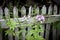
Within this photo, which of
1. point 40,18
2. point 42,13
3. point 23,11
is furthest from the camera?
point 42,13

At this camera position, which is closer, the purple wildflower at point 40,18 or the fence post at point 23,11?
the purple wildflower at point 40,18

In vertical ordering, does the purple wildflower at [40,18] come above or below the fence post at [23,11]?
below

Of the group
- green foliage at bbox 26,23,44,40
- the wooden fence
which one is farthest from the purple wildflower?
the wooden fence

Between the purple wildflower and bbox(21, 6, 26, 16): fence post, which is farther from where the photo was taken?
bbox(21, 6, 26, 16): fence post

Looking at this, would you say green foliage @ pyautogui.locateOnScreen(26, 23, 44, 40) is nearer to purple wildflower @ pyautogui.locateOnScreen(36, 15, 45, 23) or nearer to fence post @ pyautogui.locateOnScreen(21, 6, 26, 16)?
purple wildflower @ pyautogui.locateOnScreen(36, 15, 45, 23)

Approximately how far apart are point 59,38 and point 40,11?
869 millimetres

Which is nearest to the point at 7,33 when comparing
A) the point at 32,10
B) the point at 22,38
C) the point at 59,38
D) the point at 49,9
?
the point at 22,38

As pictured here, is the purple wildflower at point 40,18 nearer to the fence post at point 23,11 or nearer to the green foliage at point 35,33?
the green foliage at point 35,33

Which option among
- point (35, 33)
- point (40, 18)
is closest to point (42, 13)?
point (40, 18)

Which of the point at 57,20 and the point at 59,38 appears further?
the point at 59,38

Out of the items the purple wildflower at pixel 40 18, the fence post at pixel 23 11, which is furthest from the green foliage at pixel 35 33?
the fence post at pixel 23 11

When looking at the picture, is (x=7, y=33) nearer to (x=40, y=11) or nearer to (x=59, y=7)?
(x=40, y=11)

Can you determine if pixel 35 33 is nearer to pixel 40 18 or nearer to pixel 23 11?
pixel 40 18

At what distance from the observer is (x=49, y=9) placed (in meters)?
3.83
